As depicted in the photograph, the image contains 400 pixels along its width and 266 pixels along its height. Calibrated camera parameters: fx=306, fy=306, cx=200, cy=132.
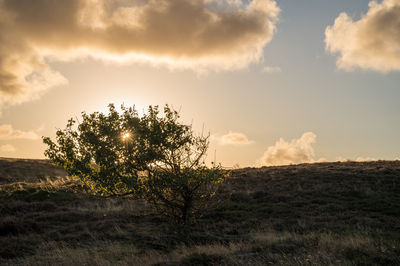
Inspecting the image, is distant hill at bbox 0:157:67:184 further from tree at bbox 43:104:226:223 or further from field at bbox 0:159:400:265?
tree at bbox 43:104:226:223

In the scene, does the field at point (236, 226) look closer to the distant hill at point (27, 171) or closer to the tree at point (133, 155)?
the tree at point (133, 155)

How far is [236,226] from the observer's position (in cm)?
2020

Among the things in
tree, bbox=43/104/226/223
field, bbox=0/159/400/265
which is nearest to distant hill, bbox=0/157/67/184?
field, bbox=0/159/400/265

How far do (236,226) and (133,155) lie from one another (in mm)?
8668

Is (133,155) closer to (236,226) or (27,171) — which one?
(236,226)

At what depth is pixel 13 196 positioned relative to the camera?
96.7ft

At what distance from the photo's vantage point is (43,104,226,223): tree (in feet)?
52.7

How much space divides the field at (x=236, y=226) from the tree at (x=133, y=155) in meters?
2.73

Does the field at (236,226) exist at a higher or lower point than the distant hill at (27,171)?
lower

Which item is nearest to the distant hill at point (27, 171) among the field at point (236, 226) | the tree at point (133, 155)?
the field at point (236, 226)

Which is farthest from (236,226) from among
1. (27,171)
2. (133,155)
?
(27,171)

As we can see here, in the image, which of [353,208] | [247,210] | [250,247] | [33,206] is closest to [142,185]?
[250,247]

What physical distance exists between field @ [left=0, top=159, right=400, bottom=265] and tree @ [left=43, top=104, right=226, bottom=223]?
2731mm

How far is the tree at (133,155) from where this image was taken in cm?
1606
